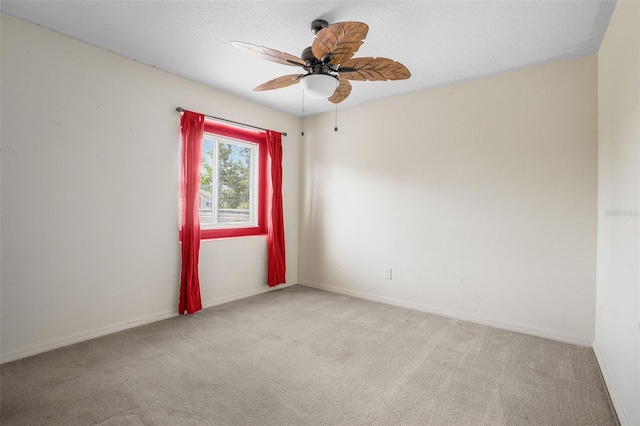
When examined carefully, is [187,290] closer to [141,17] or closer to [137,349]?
[137,349]

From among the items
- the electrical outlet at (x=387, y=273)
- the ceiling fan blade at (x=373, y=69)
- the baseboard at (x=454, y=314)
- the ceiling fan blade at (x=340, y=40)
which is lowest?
the baseboard at (x=454, y=314)

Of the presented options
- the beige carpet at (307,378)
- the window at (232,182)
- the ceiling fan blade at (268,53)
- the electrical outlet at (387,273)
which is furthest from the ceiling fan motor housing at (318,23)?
the electrical outlet at (387,273)

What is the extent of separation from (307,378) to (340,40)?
2082 mm

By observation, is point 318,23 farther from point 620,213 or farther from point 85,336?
point 85,336

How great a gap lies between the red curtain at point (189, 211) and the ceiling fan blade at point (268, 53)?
1.52 meters

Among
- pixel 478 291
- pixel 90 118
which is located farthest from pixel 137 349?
pixel 478 291

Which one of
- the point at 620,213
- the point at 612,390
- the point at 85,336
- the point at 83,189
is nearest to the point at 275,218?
the point at 83,189

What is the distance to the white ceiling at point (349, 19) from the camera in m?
2.05

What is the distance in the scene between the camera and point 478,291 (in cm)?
310

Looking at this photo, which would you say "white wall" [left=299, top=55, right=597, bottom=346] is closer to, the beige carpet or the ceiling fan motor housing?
the beige carpet

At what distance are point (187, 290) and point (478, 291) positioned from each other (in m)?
2.90

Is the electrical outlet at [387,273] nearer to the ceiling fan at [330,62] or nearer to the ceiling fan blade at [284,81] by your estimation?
the ceiling fan at [330,62]

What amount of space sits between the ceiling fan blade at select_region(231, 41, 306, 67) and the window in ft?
5.84

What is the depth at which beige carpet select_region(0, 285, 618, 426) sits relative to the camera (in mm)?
1702
